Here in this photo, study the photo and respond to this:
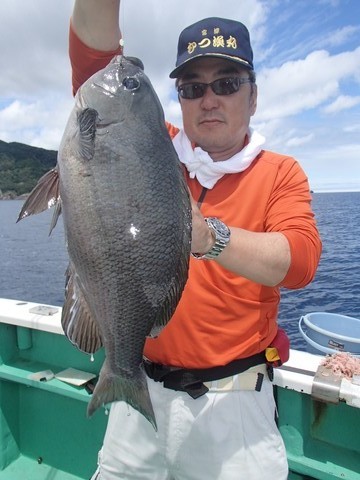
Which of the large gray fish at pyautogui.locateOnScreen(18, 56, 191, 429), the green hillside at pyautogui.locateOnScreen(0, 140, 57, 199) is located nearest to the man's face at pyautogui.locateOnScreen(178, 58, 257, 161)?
the large gray fish at pyautogui.locateOnScreen(18, 56, 191, 429)

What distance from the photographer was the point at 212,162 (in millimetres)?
2588

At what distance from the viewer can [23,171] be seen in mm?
48938

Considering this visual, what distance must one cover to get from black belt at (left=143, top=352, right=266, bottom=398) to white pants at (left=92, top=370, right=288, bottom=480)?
6cm

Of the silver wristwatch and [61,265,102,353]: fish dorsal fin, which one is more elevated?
the silver wristwatch

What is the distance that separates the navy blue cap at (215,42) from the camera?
93.9 inches

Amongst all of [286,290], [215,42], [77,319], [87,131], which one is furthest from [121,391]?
[286,290]

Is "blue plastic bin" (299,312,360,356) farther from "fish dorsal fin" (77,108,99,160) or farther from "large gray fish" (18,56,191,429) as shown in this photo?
"fish dorsal fin" (77,108,99,160)

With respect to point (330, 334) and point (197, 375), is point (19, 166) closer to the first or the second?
point (330, 334)

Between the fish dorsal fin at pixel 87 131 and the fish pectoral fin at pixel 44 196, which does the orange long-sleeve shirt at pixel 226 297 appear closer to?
the fish dorsal fin at pixel 87 131

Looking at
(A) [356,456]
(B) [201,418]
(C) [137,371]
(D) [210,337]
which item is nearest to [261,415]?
(B) [201,418]

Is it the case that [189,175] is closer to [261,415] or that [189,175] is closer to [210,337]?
[210,337]

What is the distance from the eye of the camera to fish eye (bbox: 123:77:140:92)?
2.02 meters

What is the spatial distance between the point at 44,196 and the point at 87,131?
1.20 feet

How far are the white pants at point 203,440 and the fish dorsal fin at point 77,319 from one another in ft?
2.44
